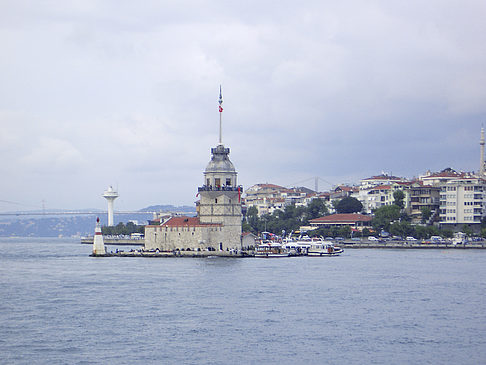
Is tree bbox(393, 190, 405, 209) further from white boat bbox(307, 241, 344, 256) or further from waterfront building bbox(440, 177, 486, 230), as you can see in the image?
white boat bbox(307, 241, 344, 256)

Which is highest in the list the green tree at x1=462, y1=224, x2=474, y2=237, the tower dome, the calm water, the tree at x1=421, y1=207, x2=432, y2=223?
the tower dome

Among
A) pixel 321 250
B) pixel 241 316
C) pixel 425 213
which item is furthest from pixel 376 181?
pixel 241 316

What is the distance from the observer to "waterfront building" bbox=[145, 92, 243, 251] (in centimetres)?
7206

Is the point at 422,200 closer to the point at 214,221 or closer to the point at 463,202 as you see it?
the point at 463,202

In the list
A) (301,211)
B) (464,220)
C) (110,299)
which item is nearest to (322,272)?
(110,299)

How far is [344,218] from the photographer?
5030 inches

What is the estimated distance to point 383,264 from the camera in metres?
66.9

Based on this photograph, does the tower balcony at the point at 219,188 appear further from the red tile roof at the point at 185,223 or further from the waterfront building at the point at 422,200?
the waterfront building at the point at 422,200

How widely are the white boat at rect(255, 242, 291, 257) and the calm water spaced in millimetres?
17062

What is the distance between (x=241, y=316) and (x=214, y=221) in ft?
120

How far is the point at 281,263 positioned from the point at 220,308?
29.7 m

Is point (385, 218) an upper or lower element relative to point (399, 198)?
lower

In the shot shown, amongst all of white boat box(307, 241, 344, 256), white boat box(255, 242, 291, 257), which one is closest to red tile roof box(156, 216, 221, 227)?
white boat box(255, 242, 291, 257)

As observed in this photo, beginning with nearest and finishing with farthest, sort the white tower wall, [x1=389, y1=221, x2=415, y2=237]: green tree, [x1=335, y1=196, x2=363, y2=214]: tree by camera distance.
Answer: [x1=389, y1=221, x2=415, y2=237]: green tree < [x1=335, y1=196, x2=363, y2=214]: tree < the white tower wall
